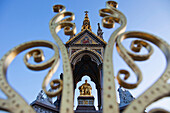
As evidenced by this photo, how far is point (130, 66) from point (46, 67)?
126 cm

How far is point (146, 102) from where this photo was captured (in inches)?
86.8

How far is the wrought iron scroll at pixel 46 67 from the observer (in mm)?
2227

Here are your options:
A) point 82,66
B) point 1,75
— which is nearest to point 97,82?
point 82,66

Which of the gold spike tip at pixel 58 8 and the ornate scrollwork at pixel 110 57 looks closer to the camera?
the ornate scrollwork at pixel 110 57

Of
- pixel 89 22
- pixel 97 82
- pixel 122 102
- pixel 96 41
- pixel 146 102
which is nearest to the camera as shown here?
pixel 146 102

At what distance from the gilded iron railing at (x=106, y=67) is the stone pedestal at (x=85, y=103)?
5.94m

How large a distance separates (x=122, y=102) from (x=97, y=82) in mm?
2364

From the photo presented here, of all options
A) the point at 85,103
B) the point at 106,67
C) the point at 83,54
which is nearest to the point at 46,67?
the point at 106,67

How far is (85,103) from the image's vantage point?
907 centimetres

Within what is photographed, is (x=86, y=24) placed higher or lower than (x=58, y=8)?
higher

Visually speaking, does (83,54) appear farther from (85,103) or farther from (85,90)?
(85,103)

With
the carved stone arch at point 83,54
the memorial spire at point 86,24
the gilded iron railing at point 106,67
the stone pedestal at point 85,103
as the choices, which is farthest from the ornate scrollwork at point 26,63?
the memorial spire at point 86,24

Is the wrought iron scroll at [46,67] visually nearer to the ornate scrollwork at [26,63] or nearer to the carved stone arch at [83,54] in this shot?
the ornate scrollwork at [26,63]

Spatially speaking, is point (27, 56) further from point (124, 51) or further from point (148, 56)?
point (148, 56)
